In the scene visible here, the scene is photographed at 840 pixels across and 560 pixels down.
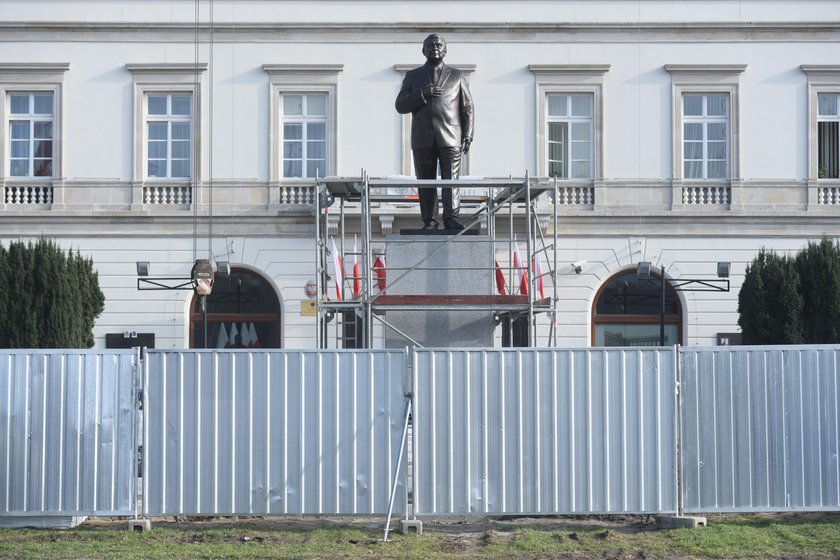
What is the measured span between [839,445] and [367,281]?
5511 mm

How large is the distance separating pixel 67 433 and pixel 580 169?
799 inches

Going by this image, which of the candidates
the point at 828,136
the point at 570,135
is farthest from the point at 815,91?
the point at 570,135

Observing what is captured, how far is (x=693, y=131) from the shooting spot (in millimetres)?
32719

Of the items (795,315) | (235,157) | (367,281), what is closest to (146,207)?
(235,157)

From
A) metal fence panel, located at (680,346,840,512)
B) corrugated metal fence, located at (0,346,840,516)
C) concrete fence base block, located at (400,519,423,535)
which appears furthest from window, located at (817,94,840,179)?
concrete fence base block, located at (400,519,423,535)

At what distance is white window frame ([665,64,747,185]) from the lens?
32375 millimetres

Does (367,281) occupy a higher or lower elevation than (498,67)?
lower

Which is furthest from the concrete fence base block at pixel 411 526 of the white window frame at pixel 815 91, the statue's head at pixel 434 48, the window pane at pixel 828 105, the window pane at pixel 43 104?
the window pane at pixel 828 105

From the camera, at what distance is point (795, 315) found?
1091 inches

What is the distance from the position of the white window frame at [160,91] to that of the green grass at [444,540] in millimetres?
18190

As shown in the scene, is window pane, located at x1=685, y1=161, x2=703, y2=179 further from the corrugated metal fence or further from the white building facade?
the corrugated metal fence

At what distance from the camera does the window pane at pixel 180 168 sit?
32531 mm

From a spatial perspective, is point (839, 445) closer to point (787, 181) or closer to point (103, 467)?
point (103, 467)

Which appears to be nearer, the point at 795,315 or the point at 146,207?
the point at 795,315
